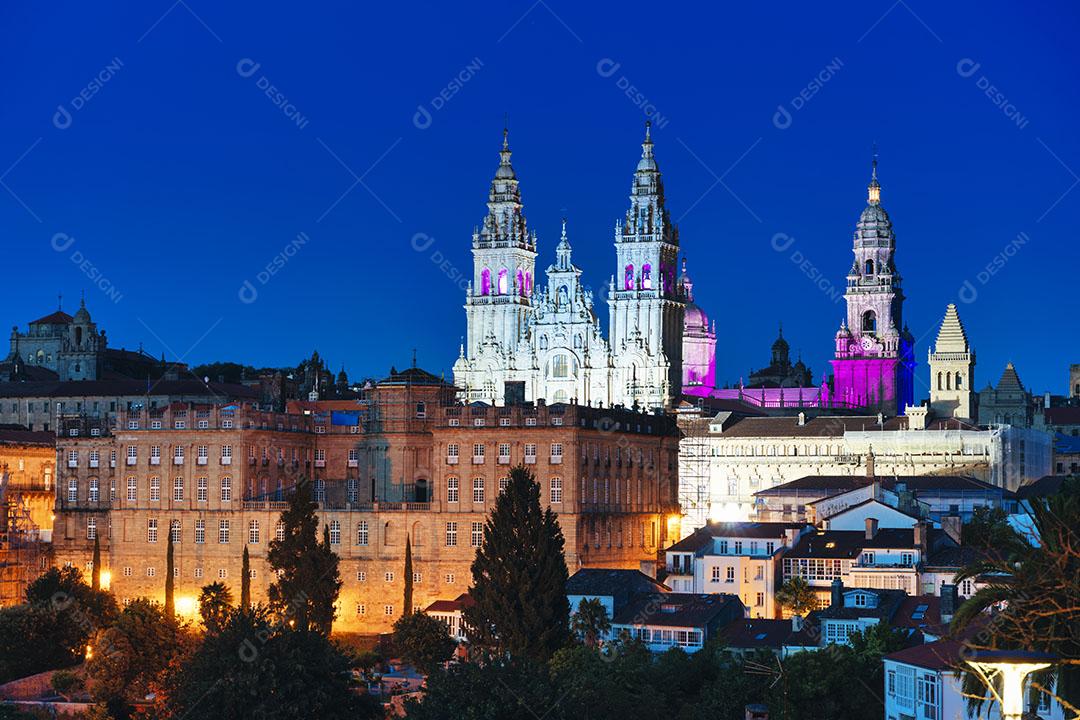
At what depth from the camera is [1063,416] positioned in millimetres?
162250

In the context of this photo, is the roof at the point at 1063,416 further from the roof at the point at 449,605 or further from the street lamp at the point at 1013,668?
the street lamp at the point at 1013,668

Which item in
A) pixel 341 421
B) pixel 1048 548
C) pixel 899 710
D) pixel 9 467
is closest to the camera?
pixel 1048 548

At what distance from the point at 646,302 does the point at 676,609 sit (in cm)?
6381

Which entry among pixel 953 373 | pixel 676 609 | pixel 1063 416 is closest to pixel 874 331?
pixel 953 373

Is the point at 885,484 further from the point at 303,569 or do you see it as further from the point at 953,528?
the point at 303,569

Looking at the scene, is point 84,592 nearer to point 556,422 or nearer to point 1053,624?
point 556,422

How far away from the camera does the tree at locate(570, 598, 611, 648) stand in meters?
77.5

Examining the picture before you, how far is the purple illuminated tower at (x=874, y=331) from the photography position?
152 m

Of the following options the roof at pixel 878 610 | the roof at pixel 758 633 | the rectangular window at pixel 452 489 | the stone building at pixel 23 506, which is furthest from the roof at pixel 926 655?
the stone building at pixel 23 506

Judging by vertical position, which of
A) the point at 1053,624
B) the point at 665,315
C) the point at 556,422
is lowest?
the point at 1053,624

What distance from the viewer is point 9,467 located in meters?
116

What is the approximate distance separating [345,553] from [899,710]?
148 feet

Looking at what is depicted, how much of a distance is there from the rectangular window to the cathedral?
39.0 meters

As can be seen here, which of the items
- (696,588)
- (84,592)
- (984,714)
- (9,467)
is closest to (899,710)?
(984,714)
